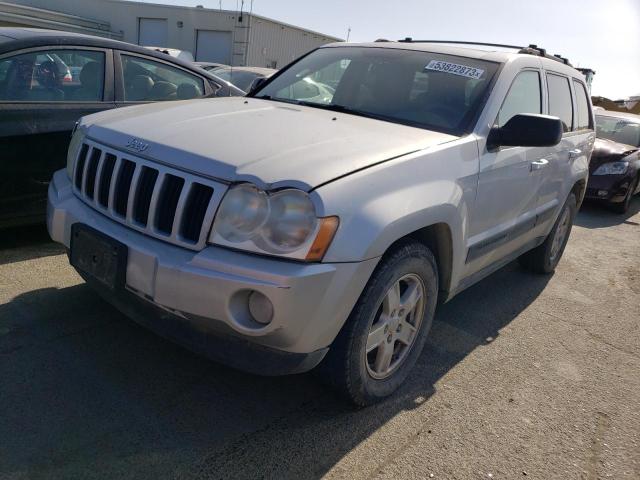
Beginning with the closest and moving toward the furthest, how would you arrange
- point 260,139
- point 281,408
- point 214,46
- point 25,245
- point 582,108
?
point 260,139 < point 281,408 < point 25,245 < point 582,108 < point 214,46

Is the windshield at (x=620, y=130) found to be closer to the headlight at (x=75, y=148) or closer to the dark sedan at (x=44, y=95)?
the dark sedan at (x=44, y=95)

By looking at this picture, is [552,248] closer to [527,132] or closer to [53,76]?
[527,132]

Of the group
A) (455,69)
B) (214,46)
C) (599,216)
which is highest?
(455,69)

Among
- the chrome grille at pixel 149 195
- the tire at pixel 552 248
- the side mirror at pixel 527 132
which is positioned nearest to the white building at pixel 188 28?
the tire at pixel 552 248

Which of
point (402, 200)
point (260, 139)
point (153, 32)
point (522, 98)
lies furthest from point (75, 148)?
point (153, 32)

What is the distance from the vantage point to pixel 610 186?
809 cm

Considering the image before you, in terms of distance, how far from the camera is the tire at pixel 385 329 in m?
2.32

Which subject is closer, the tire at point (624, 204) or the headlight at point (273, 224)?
the headlight at point (273, 224)

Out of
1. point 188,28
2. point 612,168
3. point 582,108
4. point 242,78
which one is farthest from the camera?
point 188,28

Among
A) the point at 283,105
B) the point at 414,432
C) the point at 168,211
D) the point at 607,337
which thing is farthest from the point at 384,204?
the point at 607,337

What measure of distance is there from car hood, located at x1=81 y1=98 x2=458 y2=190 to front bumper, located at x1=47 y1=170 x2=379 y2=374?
329 millimetres

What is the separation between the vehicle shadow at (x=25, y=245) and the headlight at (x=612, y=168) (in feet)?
24.5

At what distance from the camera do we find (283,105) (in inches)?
131

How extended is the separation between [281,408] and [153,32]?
28504 millimetres
